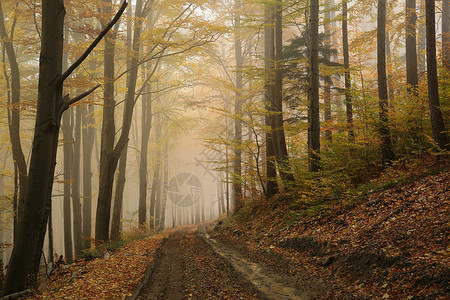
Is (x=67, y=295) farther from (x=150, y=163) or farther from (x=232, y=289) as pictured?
(x=150, y=163)

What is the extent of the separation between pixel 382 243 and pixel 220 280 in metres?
2.96

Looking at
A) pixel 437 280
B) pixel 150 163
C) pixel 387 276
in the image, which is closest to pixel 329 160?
pixel 387 276

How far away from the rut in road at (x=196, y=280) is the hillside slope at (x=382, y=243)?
1.33 m

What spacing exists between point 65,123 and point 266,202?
36.4 feet

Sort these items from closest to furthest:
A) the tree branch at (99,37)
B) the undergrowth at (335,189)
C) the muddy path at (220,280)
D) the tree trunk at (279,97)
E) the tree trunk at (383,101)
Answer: the tree branch at (99,37), the muddy path at (220,280), the undergrowth at (335,189), the tree trunk at (383,101), the tree trunk at (279,97)

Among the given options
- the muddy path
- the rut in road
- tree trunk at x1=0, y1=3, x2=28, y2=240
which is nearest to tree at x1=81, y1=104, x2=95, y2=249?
tree trunk at x1=0, y1=3, x2=28, y2=240

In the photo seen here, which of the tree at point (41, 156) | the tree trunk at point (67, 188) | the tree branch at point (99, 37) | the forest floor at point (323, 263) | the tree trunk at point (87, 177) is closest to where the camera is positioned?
the forest floor at point (323, 263)

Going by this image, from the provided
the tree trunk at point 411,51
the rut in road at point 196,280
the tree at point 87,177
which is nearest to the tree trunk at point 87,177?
the tree at point 87,177

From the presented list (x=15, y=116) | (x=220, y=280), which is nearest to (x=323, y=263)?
(x=220, y=280)

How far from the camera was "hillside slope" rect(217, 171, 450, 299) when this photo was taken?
13.6 feet

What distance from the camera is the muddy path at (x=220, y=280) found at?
5.05 metres

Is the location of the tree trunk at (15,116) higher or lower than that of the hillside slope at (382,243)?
higher

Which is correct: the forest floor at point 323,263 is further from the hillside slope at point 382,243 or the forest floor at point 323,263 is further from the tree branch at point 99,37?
the tree branch at point 99,37

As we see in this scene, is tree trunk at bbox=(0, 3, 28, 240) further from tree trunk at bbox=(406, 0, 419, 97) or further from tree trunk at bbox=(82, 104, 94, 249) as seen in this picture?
tree trunk at bbox=(406, 0, 419, 97)
